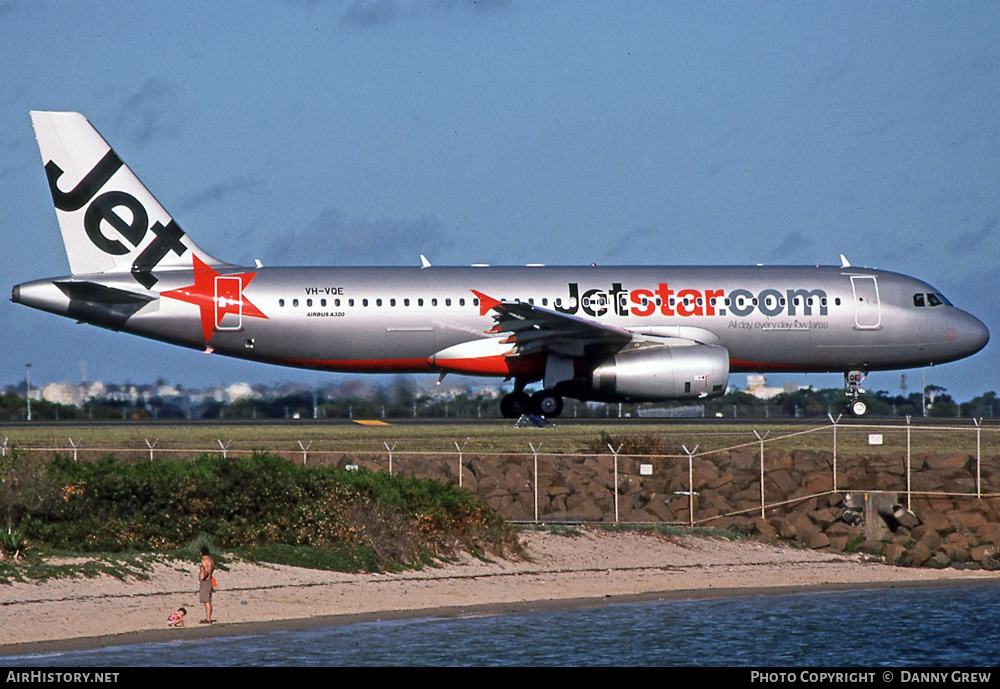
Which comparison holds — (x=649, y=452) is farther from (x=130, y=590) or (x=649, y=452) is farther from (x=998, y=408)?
(x=998, y=408)

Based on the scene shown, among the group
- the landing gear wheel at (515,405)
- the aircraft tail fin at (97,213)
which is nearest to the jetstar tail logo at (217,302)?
the aircraft tail fin at (97,213)

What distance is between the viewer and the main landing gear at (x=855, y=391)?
39.7m

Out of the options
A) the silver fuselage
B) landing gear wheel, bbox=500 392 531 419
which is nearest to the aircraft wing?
the silver fuselage

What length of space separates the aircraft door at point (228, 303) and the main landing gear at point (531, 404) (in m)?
7.78

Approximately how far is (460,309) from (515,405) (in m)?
3.40

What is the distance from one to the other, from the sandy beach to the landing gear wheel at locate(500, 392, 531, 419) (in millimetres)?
12972

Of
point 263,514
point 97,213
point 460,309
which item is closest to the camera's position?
point 263,514

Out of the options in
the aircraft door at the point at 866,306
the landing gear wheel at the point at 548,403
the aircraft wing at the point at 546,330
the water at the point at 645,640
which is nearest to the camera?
the water at the point at 645,640

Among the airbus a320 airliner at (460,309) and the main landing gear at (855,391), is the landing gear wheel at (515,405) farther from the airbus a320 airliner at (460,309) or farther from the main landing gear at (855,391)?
the main landing gear at (855,391)

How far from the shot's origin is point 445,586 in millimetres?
21281

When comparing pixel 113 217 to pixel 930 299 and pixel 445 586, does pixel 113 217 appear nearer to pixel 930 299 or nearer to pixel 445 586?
pixel 445 586

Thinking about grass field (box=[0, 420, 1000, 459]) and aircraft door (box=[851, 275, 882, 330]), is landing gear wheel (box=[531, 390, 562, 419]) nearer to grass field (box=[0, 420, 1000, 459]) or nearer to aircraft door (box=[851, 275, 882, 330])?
grass field (box=[0, 420, 1000, 459])

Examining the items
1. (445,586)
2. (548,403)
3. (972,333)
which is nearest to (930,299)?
(972,333)
